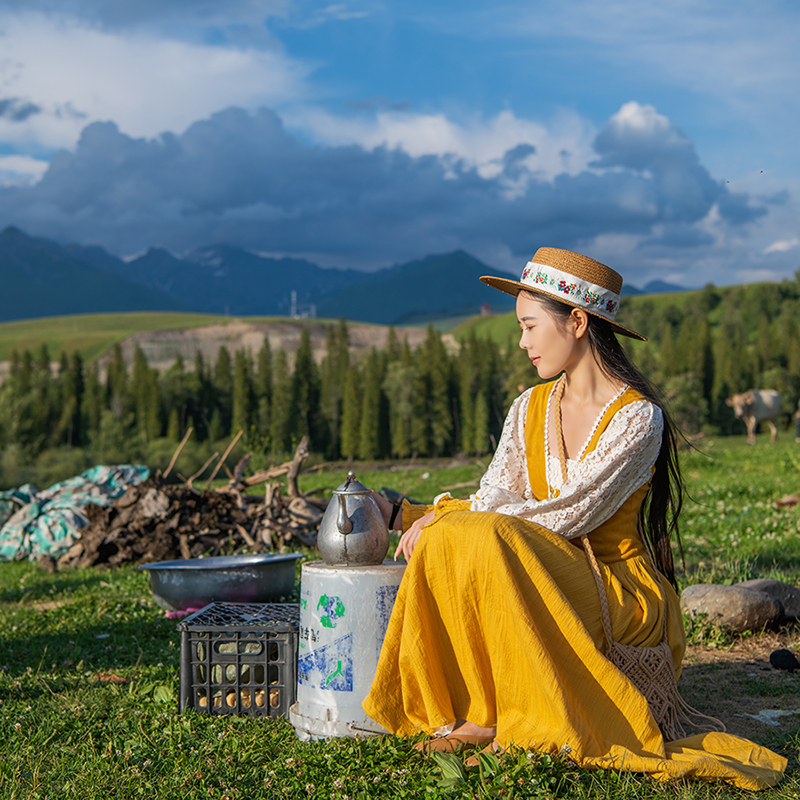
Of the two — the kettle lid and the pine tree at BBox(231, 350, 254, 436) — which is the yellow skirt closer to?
the kettle lid

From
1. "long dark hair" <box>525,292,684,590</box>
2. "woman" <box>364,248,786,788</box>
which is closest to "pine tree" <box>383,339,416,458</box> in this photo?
"long dark hair" <box>525,292,684,590</box>

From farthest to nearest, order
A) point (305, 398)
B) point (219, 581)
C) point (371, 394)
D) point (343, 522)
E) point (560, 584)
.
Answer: point (305, 398) → point (371, 394) → point (219, 581) → point (343, 522) → point (560, 584)

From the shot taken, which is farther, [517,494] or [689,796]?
[517,494]

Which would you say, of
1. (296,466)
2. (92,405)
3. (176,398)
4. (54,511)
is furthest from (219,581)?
(176,398)

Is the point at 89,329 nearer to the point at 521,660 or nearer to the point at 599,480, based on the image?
the point at 599,480

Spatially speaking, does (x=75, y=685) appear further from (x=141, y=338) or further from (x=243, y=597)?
(x=141, y=338)

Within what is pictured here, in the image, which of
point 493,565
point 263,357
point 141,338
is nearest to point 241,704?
point 493,565

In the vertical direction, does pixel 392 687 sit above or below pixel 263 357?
below

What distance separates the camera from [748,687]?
14.1 ft

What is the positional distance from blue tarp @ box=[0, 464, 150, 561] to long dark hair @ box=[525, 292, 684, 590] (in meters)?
8.30

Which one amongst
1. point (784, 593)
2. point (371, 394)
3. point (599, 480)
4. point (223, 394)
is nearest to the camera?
point (599, 480)

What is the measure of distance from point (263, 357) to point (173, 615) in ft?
255

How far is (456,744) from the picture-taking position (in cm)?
309

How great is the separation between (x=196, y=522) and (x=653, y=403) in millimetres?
6690
